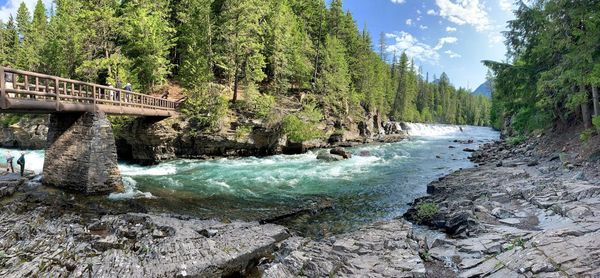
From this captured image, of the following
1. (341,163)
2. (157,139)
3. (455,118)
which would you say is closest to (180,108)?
(157,139)

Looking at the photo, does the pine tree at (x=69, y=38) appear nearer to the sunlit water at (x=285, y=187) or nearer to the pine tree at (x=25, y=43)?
the sunlit water at (x=285, y=187)

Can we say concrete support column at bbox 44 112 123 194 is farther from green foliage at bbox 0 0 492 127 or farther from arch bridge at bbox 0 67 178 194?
green foliage at bbox 0 0 492 127

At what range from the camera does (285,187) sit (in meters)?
18.1

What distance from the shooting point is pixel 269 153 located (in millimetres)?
32156

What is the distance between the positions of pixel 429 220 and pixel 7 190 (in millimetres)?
16840

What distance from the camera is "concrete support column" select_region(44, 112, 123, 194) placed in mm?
15273

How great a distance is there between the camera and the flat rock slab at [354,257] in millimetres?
7262

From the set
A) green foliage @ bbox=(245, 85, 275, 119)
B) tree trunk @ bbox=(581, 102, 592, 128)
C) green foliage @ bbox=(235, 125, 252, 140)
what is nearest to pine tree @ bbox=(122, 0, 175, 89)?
green foliage @ bbox=(245, 85, 275, 119)

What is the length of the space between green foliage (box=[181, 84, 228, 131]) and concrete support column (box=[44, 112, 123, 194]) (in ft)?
39.7

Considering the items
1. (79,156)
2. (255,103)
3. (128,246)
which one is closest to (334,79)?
(255,103)

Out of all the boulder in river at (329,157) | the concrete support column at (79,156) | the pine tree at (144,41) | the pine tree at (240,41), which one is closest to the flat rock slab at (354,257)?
the concrete support column at (79,156)

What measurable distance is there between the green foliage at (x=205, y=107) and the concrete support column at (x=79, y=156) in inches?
477

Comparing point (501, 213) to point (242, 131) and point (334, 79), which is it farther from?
point (334, 79)

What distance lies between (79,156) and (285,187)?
10.3 metres
